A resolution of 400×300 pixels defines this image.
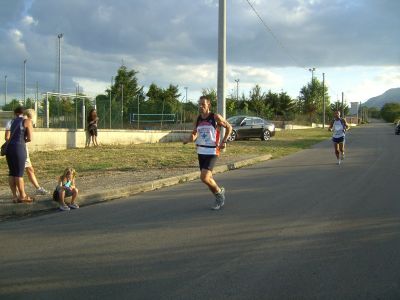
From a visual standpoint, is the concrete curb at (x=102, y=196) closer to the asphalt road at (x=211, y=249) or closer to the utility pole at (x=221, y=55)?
the asphalt road at (x=211, y=249)

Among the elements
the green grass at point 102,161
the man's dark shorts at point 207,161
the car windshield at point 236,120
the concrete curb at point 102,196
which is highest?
the car windshield at point 236,120

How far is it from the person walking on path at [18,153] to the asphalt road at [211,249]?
0.89m

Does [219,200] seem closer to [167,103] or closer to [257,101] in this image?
[167,103]

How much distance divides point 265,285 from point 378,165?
481 inches

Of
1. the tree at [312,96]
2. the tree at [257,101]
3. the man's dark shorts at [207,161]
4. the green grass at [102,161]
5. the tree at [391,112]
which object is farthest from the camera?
the tree at [391,112]

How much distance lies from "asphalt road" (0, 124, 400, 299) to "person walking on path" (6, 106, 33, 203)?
89 centimetres

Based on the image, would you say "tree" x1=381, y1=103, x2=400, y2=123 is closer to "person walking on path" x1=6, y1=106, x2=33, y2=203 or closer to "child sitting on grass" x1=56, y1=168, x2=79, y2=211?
"child sitting on grass" x1=56, y1=168, x2=79, y2=211

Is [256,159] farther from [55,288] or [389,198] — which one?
[55,288]

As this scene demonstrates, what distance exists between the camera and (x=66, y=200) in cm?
904

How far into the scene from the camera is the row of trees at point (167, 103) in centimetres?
2380

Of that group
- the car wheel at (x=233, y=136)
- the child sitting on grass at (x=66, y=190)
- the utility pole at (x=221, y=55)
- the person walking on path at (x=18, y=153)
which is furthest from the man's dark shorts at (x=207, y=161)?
the car wheel at (x=233, y=136)

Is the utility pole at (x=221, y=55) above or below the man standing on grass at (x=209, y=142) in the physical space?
above

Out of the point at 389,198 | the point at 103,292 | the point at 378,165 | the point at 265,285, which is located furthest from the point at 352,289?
the point at 378,165

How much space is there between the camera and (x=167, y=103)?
35875mm
